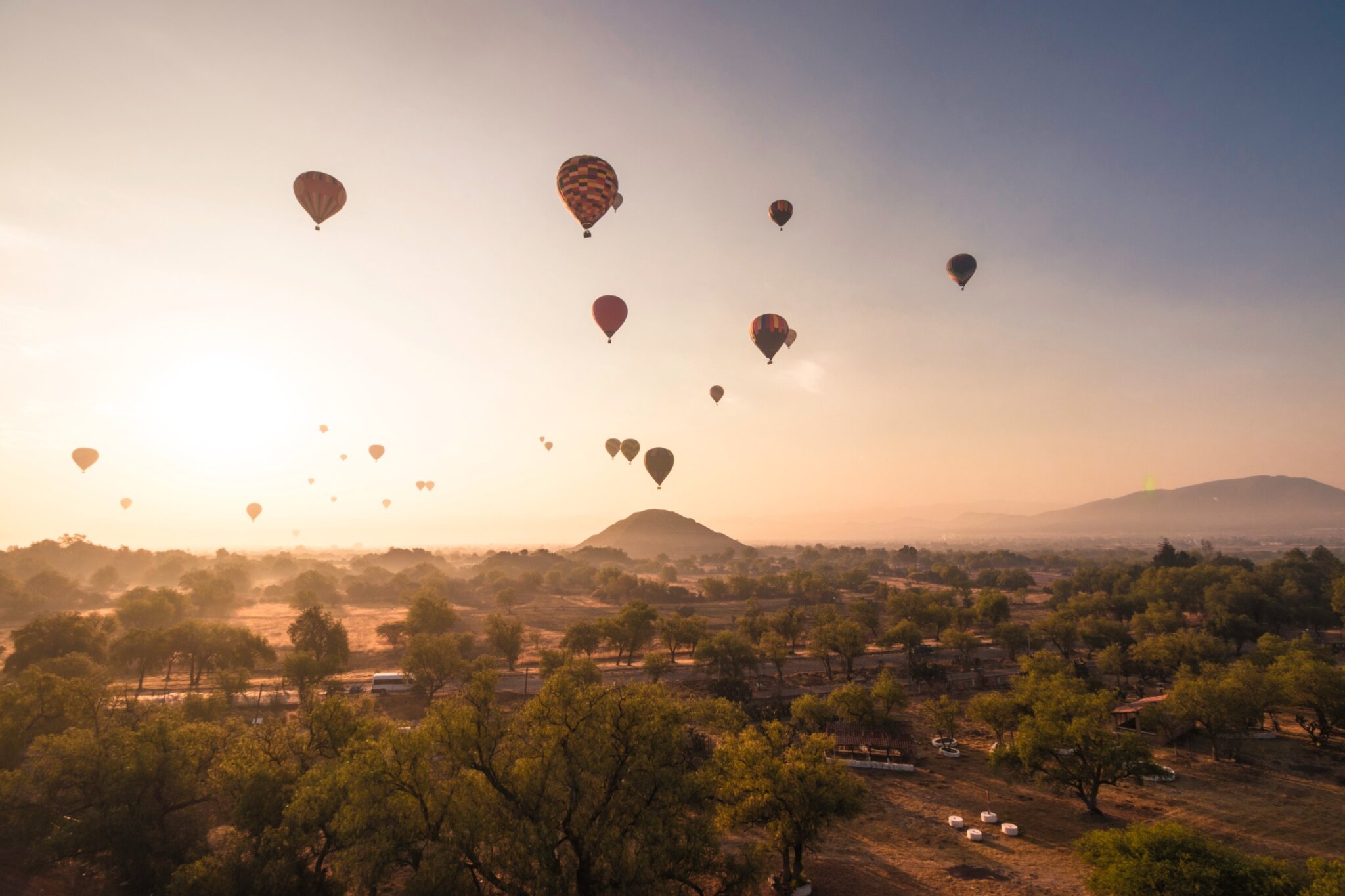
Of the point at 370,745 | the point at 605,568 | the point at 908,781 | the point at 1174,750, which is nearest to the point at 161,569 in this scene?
the point at 605,568

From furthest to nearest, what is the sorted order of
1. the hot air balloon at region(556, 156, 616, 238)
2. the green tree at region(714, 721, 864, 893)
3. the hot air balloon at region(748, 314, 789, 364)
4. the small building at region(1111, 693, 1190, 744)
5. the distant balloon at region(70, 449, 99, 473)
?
Answer: the distant balloon at region(70, 449, 99, 473)
the hot air balloon at region(748, 314, 789, 364)
the hot air balloon at region(556, 156, 616, 238)
the small building at region(1111, 693, 1190, 744)
the green tree at region(714, 721, 864, 893)

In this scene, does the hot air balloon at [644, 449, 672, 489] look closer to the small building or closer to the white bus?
the white bus

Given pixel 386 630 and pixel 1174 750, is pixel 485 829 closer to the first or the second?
pixel 1174 750

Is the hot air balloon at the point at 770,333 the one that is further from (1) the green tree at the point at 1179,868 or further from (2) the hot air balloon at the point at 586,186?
(1) the green tree at the point at 1179,868

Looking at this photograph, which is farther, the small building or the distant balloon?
the distant balloon

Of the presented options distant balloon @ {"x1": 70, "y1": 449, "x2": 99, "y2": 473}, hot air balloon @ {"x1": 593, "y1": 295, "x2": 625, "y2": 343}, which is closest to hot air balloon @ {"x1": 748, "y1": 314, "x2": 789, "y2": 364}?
hot air balloon @ {"x1": 593, "y1": 295, "x2": 625, "y2": 343}

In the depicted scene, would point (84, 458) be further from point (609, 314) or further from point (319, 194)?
point (609, 314)
